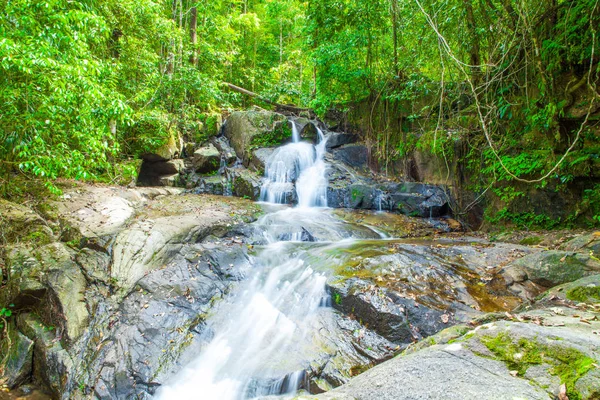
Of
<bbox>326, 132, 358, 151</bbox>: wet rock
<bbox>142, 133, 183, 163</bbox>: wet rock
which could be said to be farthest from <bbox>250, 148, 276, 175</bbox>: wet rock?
<bbox>142, 133, 183, 163</bbox>: wet rock

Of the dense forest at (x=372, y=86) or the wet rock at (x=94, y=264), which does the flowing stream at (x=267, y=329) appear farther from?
the dense forest at (x=372, y=86)

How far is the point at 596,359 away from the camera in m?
1.71

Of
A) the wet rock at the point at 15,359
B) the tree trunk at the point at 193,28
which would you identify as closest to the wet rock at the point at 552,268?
the wet rock at the point at 15,359

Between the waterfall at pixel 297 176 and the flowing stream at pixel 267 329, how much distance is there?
9.44 ft

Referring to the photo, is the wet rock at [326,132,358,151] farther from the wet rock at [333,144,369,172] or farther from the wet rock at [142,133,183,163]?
the wet rock at [142,133,183,163]

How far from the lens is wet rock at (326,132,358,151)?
511 inches

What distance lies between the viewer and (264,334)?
4699 millimetres

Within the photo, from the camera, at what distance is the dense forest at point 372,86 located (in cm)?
489

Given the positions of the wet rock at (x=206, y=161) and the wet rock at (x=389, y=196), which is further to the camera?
the wet rock at (x=206, y=161)

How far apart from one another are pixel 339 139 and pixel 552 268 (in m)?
9.46

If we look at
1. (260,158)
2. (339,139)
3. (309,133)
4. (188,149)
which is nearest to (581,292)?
(260,158)

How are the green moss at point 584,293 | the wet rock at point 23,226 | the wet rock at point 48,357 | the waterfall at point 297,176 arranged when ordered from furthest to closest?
the waterfall at point 297,176, the wet rock at point 23,226, the wet rock at point 48,357, the green moss at point 584,293

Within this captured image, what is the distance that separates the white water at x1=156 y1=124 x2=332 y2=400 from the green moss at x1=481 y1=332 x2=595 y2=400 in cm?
253

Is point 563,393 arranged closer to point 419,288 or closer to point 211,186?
point 419,288
